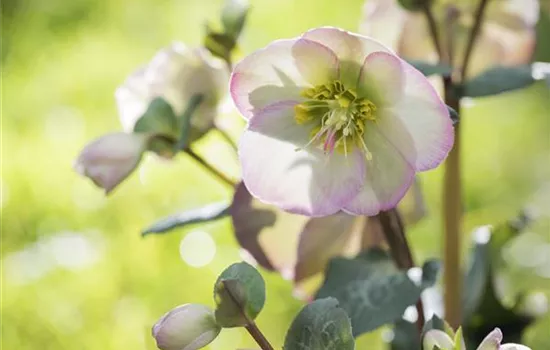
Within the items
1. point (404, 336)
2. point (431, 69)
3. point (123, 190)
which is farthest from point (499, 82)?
Result: point (123, 190)

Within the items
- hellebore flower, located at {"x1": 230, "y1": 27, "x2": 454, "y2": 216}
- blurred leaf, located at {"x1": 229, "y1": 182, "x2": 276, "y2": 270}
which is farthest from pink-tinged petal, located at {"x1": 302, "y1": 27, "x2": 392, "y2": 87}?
blurred leaf, located at {"x1": 229, "y1": 182, "x2": 276, "y2": 270}

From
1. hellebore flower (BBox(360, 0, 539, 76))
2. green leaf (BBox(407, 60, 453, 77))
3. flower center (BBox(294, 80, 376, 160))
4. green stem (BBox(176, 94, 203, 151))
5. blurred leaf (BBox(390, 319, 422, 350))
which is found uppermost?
flower center (BBox(294, 80, 376, 160))

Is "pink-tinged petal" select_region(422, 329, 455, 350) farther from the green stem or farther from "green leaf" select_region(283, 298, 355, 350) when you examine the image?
the green stem

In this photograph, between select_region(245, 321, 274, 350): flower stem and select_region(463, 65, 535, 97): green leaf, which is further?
select_region(463, 65, 535, 97): green leaf

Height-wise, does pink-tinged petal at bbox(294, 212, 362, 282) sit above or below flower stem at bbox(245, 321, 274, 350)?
below

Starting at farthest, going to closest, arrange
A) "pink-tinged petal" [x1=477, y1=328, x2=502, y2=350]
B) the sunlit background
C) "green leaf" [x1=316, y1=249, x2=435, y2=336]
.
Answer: the sunlit background < "green leaf" [x1=316, y1=249, x2=435, y2=336] < "pink-tinged petal" [x1=477, y1=328, x2=502, y2=350]

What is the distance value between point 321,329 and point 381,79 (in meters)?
0.12

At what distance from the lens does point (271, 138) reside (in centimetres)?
43

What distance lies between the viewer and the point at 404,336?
58cm

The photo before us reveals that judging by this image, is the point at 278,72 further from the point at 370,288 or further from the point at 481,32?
the point at 481,32

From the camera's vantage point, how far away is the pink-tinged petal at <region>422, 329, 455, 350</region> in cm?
39

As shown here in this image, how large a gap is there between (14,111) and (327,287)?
770 millimetres

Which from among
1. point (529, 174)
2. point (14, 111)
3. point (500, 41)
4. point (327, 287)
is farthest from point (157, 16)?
point (327, 287)

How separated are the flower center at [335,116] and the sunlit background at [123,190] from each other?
0.17 metres
